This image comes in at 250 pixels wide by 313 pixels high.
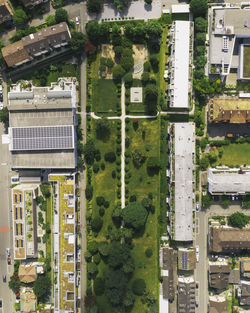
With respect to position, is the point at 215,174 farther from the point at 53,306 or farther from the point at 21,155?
the point at 53,306

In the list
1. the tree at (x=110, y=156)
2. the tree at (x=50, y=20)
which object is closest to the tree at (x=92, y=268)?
the tree at (x=110, y=156)

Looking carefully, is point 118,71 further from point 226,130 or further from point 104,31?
point 226,130

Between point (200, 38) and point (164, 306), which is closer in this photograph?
point (200, 38)

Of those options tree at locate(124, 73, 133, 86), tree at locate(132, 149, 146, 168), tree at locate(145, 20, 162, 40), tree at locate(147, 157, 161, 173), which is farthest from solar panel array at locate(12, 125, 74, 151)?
tree at locate(145, 20, 162, 40)

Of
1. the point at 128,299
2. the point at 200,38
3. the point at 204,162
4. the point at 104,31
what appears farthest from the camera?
the point at 204,162

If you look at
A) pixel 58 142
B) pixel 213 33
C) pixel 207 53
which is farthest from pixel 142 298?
pixel 213 33

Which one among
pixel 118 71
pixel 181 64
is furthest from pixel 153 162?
pixel 181 64

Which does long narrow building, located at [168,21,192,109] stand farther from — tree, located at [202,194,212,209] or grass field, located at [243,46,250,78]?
tree, located at [202,194,212,209]
